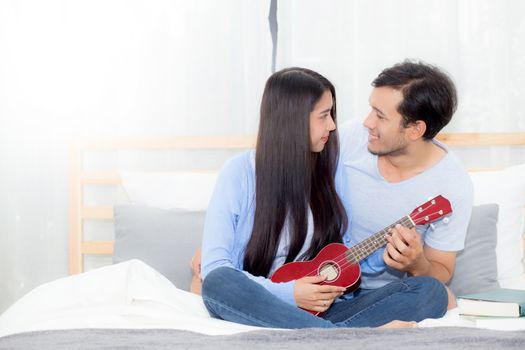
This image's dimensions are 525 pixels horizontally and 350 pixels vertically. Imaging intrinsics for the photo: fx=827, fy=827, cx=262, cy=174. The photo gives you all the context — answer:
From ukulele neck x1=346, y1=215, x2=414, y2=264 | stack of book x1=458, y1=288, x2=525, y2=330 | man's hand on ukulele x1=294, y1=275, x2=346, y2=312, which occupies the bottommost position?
man's hand on ukulele x1=294, y1=275, x2=346, y2=312

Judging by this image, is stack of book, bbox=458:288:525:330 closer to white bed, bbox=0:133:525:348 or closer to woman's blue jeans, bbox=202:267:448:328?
white bed, bbox=0:133:525:348

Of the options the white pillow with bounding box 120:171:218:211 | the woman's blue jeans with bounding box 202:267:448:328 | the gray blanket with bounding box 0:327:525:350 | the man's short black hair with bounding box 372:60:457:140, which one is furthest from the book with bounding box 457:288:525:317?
the white pillow with bounding box 120:171:218:211

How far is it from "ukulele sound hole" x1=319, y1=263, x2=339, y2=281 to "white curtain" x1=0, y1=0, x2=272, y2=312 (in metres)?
0.92

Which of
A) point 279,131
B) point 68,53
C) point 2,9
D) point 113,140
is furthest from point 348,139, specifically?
point 2,9

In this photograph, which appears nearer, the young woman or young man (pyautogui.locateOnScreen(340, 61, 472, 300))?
the young woman

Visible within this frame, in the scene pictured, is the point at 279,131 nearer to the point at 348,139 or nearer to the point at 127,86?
the point at 348,139

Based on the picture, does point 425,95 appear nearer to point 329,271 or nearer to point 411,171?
point 411,171

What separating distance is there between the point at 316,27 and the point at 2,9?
113 centimetres

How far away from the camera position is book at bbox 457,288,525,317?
190cm

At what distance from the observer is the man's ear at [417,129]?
7.46 feet

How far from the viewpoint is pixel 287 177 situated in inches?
87.4

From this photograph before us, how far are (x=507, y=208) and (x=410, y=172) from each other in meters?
0.46

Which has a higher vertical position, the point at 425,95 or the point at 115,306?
the point at 425,95

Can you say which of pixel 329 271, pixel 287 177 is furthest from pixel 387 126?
pixel 329 271
